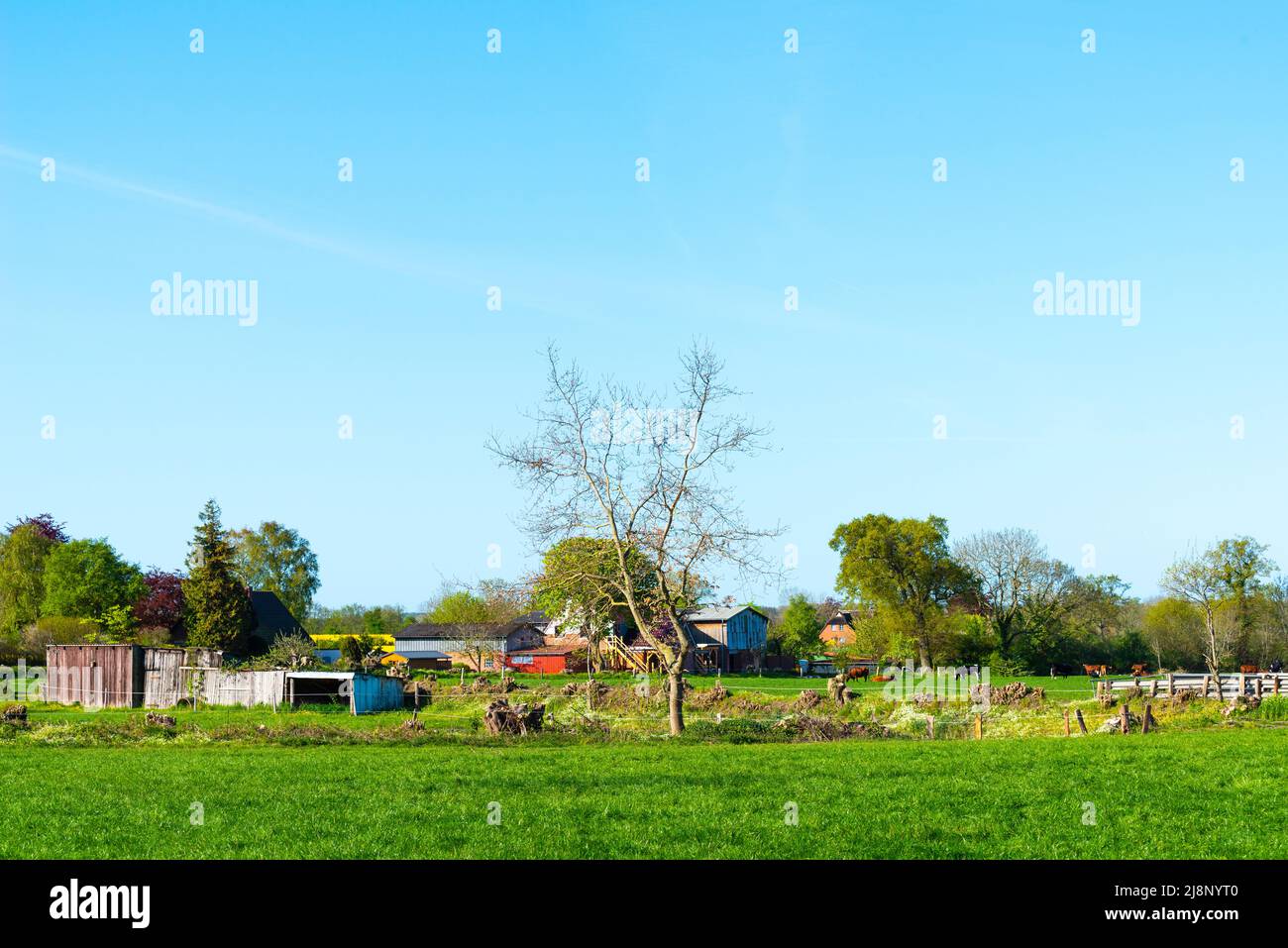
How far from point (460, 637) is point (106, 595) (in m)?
27.4

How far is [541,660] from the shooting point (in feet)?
311

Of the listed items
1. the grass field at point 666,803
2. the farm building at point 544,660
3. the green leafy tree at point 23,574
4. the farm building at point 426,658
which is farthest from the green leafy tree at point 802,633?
the grass field at point 666,803

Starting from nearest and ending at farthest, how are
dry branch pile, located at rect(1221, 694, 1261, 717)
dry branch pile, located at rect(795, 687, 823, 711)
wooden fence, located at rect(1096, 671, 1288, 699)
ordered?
dry branch pile, located at rect(1221, 694, 1261, 717)
dry branch pile, located at rect(795, 687, 823, 711)
wooden fence, located at rect(1096, 671, 1288, 699)

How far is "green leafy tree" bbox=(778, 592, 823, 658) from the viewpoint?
97.8 metres

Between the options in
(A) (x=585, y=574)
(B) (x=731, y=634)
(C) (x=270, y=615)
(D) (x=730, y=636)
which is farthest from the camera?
(B) (x=731, y=634)

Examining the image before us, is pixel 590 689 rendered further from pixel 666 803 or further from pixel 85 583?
pixel 85 583

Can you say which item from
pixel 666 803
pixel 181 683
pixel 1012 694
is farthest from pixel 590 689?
pixel 666 803

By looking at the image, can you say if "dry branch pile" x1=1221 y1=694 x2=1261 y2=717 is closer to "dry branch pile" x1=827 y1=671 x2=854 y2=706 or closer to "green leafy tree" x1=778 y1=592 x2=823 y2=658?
"dry branch pile" x1=827 y1=671 x2=854 y2=706

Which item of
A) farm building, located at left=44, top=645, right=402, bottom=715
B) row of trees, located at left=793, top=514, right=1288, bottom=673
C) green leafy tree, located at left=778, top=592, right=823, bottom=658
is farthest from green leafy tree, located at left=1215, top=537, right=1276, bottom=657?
farm building, located at left=44, top=645, right=402, bottom=715

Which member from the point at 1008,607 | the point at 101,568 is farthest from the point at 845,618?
the point at 101,568

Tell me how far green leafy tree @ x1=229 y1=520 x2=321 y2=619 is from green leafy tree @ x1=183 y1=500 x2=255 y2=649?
112 feet

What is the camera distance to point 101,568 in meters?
82.6

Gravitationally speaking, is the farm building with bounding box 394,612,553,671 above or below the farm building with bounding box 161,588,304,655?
below
